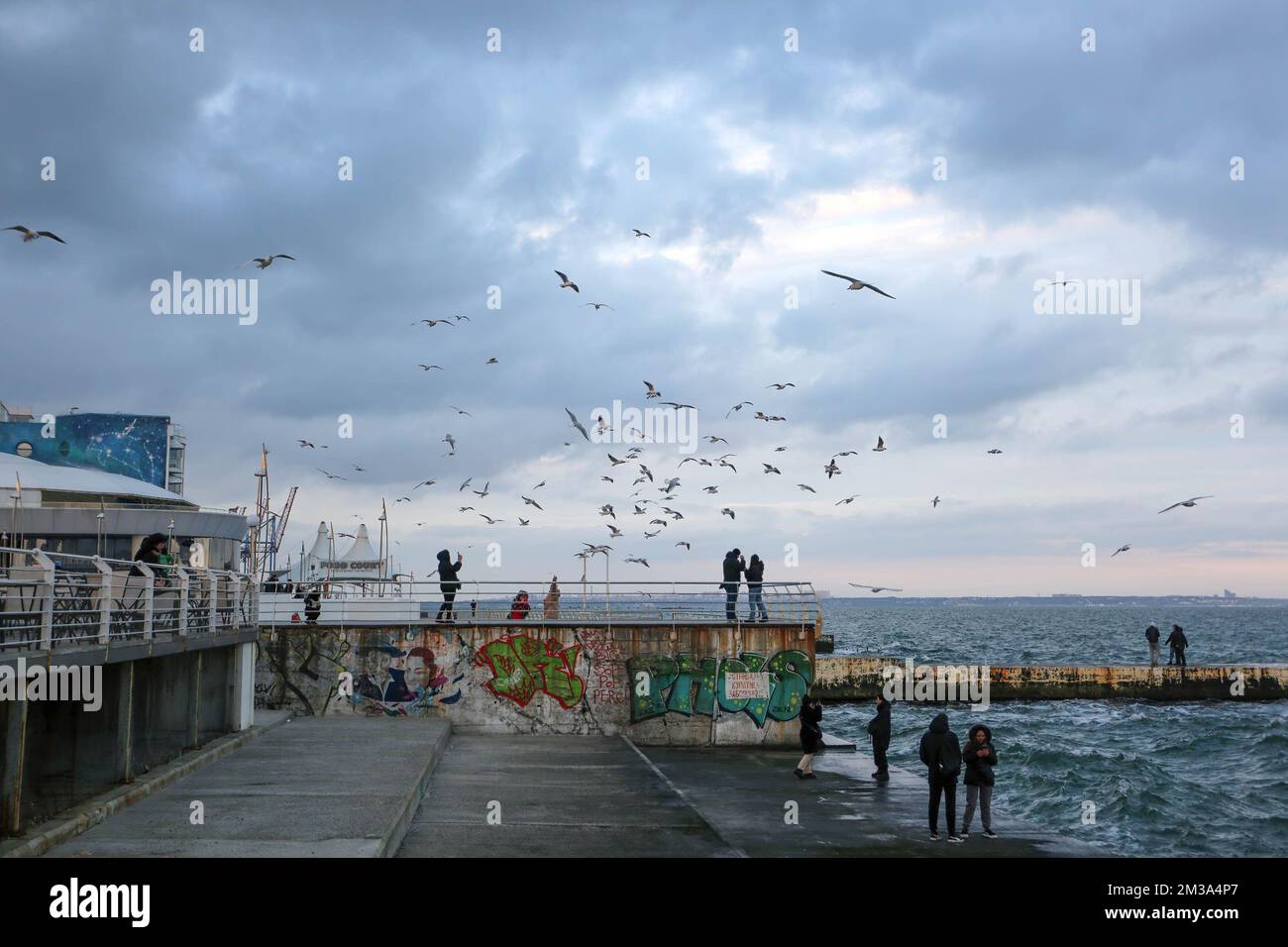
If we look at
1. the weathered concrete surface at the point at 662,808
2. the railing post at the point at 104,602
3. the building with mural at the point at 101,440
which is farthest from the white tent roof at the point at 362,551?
the railing post at the point at 104,602

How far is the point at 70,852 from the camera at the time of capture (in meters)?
13.0

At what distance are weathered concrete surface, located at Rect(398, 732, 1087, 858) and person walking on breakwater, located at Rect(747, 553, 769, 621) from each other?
437 centimetres

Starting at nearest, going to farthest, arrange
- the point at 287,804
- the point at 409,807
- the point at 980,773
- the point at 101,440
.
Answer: the point at 287,804
the point at 409,807
the point at 980,773
the point at 101,440

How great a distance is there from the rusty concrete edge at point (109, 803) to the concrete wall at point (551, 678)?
7058 millimetres

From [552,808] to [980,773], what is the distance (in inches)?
288

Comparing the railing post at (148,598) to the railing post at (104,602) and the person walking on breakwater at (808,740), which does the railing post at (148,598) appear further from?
the person walking on breakwater at (808,740)

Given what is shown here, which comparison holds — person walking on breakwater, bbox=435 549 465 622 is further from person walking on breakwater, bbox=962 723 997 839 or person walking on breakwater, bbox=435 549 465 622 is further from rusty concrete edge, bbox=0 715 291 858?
person walking on breakwater, bbox=962 723 997 839

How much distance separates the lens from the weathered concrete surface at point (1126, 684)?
53344 millimetres

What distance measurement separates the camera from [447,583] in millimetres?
31141

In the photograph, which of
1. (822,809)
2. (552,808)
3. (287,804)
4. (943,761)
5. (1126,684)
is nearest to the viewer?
(287,804)

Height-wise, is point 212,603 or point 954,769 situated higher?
point 212,603

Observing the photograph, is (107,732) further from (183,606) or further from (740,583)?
(740,583)

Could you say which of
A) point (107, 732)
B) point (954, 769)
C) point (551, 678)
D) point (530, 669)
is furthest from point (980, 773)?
point (530, 669)
